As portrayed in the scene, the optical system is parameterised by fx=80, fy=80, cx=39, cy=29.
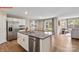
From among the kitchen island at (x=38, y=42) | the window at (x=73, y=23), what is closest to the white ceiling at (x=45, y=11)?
the window at (x=73, y=23)

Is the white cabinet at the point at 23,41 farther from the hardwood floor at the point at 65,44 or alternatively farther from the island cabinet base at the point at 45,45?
the hardwood floor at the point at 65,44

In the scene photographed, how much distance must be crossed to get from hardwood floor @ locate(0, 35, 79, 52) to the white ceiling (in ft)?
1.36

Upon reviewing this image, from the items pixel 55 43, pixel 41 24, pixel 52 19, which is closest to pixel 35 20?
pixel 41 24

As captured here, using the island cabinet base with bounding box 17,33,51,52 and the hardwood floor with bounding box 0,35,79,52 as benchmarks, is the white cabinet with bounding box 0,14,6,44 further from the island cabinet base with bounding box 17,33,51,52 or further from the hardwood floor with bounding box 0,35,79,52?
the island cabinet base with bounding box 17,33,51,52

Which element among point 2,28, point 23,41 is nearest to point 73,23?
point 23,41

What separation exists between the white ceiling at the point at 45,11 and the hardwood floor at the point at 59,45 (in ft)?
1.36

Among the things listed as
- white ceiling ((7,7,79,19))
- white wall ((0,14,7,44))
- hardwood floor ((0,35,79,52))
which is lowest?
hardwood floor ((0,35,79,52))

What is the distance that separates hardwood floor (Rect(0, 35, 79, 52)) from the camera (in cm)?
125

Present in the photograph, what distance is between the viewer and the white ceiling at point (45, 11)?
4.12 ft

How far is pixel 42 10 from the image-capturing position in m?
1.29

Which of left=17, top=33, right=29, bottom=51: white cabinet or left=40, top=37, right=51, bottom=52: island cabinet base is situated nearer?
left=40, top=37, right=51, bottom=52: island cabinet base

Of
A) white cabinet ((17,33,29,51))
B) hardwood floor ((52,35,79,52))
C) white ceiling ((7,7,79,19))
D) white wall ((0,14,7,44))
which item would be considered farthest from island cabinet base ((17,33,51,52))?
white ceiling ((7,7,79,19))
